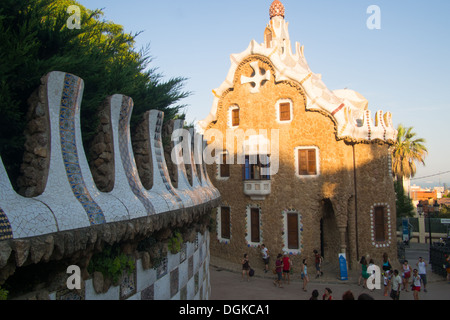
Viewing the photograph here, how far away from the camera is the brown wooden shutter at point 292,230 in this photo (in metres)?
16.1

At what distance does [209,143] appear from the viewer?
61.9 ft

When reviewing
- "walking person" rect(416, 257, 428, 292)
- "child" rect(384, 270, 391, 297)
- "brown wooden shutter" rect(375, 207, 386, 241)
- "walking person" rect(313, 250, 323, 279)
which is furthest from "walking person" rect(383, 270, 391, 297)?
"brown wooden shutter" rect(375, 207, 386, 241)

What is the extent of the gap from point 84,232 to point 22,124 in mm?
1804

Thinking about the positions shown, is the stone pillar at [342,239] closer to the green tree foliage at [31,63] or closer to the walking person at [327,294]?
the walking person at [327,294]

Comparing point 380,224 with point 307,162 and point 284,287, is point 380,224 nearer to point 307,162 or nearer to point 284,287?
point 307,162

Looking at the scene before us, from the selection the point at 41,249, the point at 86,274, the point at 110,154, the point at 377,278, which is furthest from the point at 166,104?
the point at 377,278

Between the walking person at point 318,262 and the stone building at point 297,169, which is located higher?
the stone building at point 297,169

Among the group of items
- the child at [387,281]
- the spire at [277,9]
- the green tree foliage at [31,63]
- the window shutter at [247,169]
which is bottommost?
the child at [387,281]

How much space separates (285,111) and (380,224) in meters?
6.67

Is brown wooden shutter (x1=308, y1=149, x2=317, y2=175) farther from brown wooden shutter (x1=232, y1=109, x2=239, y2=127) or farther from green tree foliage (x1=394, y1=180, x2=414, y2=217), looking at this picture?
green tree foliage (x1=394, y1=180, x2=414, y2=217)

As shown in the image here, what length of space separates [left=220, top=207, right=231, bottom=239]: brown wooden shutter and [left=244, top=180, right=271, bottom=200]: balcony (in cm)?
187

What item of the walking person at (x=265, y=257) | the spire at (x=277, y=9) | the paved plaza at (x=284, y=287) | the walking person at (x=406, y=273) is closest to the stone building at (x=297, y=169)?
the walking person at (x=265, y=257)

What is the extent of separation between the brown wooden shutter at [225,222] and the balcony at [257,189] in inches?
73.7
